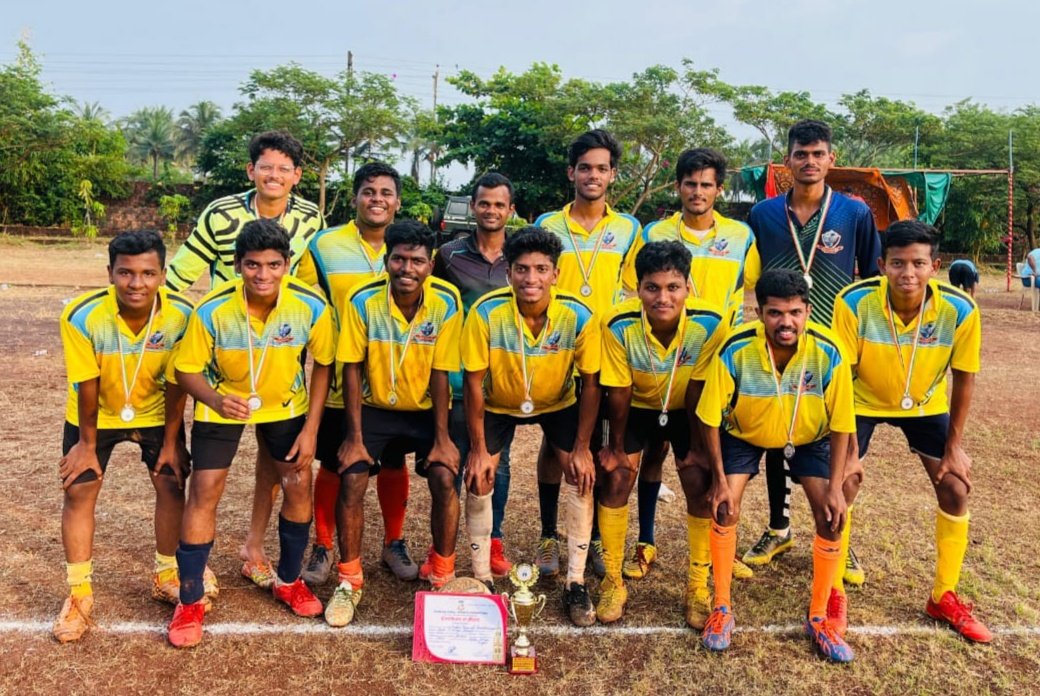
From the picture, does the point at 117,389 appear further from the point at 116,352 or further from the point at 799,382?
the point at 799,382

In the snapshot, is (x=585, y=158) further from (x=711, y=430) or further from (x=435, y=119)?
(x=435, y=119)

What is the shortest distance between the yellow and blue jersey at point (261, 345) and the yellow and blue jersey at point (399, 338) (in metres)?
0.13

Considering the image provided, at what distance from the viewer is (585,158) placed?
427 centimetres

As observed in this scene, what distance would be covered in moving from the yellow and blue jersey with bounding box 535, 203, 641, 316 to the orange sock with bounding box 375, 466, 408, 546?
4.61ft

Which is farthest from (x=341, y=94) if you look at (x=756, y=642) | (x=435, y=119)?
(x=756, y=642)

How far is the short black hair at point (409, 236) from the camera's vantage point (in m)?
3.76

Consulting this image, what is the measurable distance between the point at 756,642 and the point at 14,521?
14.4ft

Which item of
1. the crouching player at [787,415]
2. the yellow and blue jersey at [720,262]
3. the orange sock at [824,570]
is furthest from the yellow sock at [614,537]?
the yellow and blue jersey at [720,262]

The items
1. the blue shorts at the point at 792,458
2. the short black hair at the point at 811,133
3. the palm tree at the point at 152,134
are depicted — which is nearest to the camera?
the blue shorts at the point at 792,458

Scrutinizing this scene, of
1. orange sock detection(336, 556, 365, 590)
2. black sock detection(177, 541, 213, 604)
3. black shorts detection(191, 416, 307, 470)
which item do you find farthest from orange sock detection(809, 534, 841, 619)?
black sock detection(177, 541, 213, 604)

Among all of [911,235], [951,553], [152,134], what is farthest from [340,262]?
[152,134]

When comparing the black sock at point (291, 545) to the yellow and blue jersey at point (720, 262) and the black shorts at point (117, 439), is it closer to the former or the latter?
the black shorts at point (117, 439)

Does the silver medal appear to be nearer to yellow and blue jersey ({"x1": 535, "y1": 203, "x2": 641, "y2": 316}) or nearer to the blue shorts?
yellow and blue jersey ({"x1": 535, "y1": 203, "x2": 641, "y2": 316})

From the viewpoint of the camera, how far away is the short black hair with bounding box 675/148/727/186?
13.6 ft
